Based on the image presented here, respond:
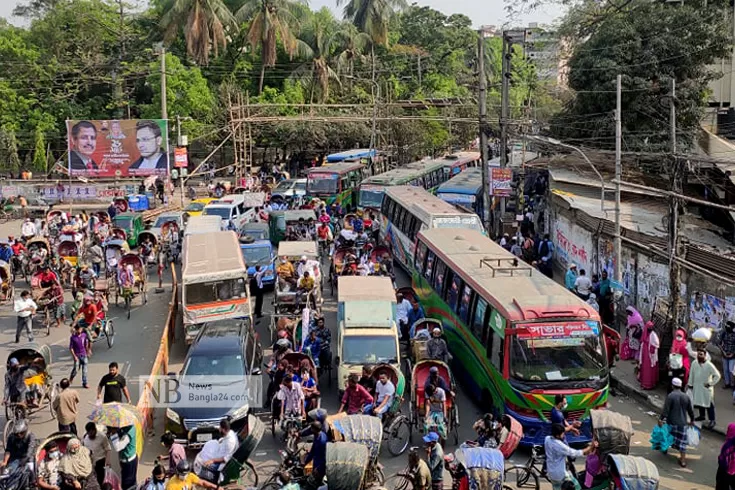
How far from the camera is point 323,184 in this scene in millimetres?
37281

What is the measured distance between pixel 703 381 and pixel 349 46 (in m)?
54.3

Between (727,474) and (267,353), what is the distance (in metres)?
10.5

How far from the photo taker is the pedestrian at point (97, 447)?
11055 mm

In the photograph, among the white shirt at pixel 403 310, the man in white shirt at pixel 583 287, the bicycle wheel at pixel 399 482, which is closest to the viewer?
the bicycle wheel at pixel 399 482

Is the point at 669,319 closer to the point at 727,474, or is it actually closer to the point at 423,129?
the point at 727,474

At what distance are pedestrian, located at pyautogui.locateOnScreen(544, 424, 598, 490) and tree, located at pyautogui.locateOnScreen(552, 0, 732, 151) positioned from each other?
22.8 metres

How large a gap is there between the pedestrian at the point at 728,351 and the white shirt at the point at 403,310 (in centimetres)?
639

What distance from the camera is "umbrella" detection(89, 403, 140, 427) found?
11617 millimetres

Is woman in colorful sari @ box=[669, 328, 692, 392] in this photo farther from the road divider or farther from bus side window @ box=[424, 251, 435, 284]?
the road divider

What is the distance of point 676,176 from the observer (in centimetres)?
1541

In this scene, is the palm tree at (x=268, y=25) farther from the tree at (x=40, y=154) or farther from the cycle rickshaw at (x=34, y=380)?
the cycle rickshaw at (x=34, y=380)

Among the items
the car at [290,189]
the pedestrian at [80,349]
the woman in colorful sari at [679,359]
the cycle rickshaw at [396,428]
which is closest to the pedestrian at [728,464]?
the woman in colorful sari at [679,359]

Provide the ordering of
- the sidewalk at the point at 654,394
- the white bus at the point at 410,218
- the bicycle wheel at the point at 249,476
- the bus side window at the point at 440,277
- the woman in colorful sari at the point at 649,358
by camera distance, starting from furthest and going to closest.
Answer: the white bus at the point at 410,218 → the bus side window at the point at 440,277 → the woman in colorful sari at the point at 649,358 → the sidewalk at the point at 654,394 → the bicycle wheel at the point at 249,476

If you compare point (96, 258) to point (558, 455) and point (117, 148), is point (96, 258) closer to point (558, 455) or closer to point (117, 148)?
point (117, 148)
